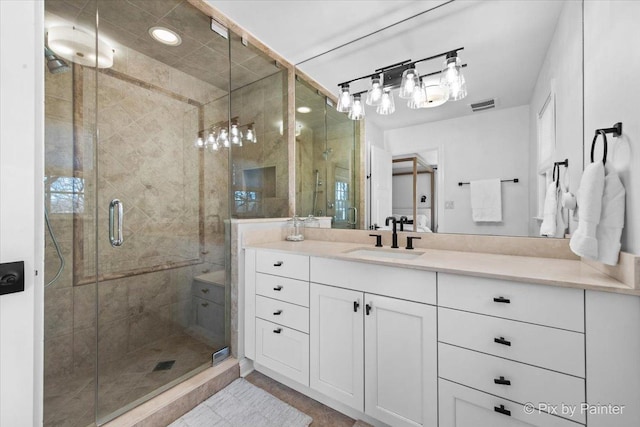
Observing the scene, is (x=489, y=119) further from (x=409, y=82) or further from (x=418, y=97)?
(x=409, y=82)

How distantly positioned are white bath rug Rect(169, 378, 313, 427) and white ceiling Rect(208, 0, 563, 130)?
196 cm

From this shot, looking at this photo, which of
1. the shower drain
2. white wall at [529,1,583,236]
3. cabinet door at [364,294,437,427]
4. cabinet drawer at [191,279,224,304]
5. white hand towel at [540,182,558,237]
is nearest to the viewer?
cabinet door at [364,294,437,427]

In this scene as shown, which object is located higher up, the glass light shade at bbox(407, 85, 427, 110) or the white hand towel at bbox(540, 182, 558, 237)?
the glass light shade at bbox(407, 85, 427, 110)

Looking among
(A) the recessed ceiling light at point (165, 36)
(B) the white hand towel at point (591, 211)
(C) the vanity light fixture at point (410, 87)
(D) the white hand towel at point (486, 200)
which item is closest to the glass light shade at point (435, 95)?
(C) the vanity light fixture at point (410, 87)

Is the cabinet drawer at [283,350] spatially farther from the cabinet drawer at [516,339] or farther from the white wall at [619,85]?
the white wall at [619,85]

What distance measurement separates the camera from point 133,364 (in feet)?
5.66

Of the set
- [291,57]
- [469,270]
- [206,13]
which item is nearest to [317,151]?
[291,57]

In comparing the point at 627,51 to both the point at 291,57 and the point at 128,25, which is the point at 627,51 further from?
the point at 128,25

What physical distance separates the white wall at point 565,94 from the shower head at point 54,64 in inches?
110

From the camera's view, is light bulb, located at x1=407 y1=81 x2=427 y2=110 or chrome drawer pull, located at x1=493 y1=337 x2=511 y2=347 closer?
chrome drawer pull, located at x1=493 y1=337 x2=511 y2=347

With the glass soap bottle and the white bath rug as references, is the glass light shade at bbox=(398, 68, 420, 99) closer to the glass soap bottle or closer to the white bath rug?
the glass soap bottle

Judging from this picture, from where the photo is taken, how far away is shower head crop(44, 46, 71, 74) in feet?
4.76

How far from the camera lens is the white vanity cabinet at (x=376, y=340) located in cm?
116

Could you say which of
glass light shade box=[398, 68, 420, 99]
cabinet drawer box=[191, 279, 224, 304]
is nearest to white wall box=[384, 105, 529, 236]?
glass light shade box=[398, 68, 420, 99]
